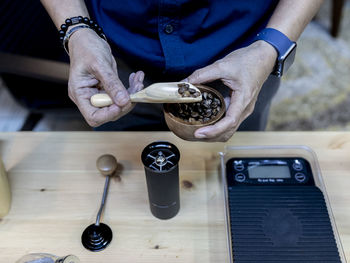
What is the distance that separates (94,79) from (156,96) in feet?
0.58

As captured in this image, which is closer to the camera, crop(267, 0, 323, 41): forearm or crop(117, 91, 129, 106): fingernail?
crop(117, 91, 129, 106): fingernail

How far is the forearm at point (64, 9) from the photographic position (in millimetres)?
860

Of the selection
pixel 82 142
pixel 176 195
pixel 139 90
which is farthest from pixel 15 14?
pixel 176 195

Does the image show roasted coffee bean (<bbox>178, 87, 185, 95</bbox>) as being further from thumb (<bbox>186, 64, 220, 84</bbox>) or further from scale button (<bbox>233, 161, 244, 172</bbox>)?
scale button (<bbox>233, 161, 244, 172</bbox>)

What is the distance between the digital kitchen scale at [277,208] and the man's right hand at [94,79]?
0.94 feet

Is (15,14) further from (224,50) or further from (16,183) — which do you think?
(224,50)

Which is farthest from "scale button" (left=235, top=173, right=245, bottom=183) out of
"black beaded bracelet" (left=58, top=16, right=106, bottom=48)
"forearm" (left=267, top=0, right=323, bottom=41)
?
"black beaded bracelet" (left=58, top=16, right=106, bottom=48)

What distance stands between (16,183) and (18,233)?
0.13 meters

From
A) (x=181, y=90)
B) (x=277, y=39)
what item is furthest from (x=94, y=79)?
(x=277, y=39)

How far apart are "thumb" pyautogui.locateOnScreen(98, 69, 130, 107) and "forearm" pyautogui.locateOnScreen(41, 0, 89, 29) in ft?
0.73

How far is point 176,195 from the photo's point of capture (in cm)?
73

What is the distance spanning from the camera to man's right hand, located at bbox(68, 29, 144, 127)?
2.33ft

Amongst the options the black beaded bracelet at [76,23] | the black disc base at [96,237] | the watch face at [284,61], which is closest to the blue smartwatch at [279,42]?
the watch face at [284,61]

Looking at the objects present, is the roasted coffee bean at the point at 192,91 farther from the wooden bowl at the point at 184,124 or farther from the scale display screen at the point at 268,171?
the scale display screen at the point at 268,171
